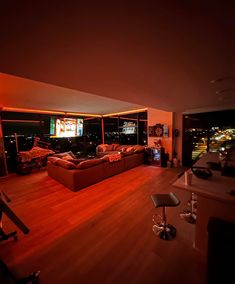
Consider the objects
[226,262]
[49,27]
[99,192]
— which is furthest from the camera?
[99,192]

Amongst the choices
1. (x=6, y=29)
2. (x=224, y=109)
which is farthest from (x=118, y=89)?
(x=224, y=109)

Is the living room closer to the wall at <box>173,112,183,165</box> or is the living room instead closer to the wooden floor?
the wooden floor

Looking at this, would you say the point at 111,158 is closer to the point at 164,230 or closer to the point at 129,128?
the point at 164,230

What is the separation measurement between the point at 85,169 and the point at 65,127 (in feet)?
11.8

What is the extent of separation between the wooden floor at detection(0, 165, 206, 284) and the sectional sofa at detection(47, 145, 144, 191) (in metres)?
0.41

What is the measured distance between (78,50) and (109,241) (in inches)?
96.8

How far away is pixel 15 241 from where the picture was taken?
2.05 metres

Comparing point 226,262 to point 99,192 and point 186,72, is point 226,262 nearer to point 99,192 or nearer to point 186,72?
point 186,72

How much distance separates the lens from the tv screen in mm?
7561

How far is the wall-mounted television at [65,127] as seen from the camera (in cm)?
640

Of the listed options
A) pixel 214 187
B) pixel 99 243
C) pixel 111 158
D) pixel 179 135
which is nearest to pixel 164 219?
pixel 214 187

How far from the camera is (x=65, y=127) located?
6734 millimetres

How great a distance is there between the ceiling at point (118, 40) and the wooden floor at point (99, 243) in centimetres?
239

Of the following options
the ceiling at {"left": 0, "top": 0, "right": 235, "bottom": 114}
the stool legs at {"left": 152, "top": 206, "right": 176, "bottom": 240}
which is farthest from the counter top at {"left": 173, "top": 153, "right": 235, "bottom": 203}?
the ceiling at {"left": 0, "top": 0, "right": 235, "bottom": 114}
